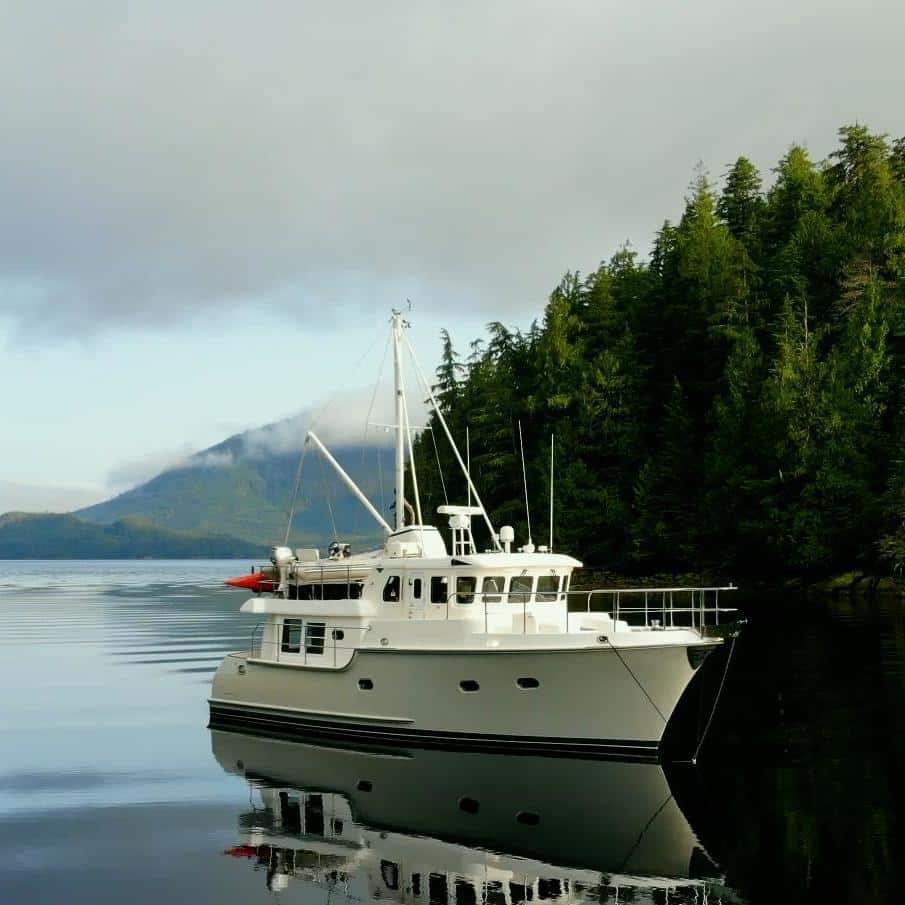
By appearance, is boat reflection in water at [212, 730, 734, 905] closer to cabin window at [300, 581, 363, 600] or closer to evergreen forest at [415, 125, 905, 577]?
cabin window at [300, 581, 363, 600]

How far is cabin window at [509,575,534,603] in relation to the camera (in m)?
26.3

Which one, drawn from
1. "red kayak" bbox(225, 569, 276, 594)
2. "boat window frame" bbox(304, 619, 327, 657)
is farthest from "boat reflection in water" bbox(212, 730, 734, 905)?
"red kayak" bbox(225, 569, 276, 594)

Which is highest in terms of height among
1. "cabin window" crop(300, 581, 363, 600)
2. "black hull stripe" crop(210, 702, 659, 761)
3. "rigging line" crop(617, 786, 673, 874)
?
"cabin window" crop(300, 581, 363, 600)

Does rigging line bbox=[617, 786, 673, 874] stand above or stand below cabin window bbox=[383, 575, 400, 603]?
below

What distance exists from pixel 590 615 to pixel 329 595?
21.7 feet

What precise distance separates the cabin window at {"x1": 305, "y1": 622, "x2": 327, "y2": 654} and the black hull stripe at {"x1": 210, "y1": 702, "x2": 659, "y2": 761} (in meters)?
1.65

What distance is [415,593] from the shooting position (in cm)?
2672

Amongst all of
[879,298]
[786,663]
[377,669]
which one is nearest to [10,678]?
[377,669]

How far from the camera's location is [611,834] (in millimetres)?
18969

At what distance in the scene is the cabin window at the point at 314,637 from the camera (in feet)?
91.9

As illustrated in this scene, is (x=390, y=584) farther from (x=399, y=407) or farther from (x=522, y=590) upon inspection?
(x=399, y=407)

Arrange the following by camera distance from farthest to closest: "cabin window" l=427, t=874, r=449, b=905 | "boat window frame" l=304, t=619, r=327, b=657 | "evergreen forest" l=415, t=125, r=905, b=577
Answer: "evergreen forest" l=415, t=125, r=905, b=577, "boat window frame" l=304, t=619, r=327, b=657, "cabin window" l=427, t=874, r=449, b=905

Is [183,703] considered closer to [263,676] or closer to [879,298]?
[263,676]

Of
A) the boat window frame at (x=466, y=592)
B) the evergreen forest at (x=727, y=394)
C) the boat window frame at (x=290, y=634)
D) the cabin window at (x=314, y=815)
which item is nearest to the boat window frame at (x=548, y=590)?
the boat window frame at (x=466, y=592)
